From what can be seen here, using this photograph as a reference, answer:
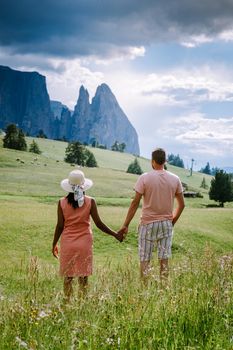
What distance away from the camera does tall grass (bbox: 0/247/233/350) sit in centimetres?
432

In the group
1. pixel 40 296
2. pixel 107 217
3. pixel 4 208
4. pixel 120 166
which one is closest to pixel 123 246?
pixel 107 217

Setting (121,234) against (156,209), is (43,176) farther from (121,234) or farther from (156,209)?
(156,209)

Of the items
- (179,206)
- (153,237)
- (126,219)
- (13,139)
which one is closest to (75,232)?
(126,219)

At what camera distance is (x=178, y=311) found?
5.11 m

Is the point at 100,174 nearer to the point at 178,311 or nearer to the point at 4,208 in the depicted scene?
the point at 4,208

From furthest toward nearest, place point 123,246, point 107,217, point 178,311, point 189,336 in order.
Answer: point 107,217 → point 123,246 → point 178,311 → point 189,336

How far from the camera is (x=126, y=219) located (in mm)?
9258

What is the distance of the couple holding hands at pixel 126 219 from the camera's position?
25.4 feet

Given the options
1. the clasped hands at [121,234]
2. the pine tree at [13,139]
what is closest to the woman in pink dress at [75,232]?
the clasped hands at [121,234]

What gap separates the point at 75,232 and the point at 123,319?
3.24m

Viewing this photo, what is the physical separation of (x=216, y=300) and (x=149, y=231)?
378cm

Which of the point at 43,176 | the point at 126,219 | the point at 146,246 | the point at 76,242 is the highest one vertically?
the point at 126,219

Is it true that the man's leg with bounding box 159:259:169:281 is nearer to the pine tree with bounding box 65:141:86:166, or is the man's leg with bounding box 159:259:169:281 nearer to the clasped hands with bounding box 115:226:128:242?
the clasped hands with bounding box 115:226:128:242

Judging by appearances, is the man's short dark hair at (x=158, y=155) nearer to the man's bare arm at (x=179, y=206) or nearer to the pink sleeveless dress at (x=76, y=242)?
the man's bare arm at (x=179, y=206)
